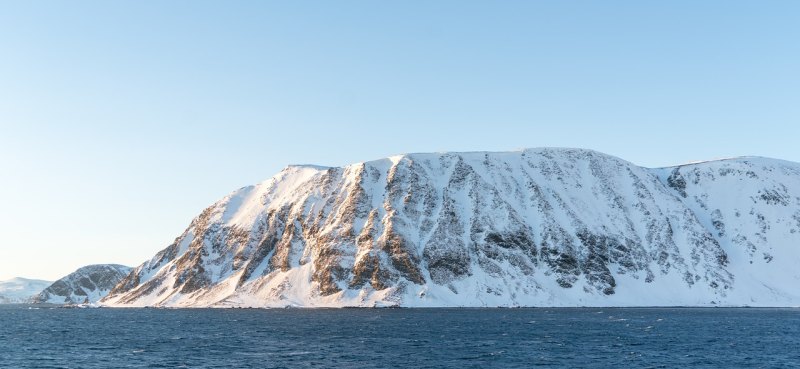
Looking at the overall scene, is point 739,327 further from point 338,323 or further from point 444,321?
point 338,323

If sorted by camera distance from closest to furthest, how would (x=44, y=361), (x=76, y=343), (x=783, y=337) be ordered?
(x=44, y=361), (x=76, y=343), (x=783, y=337)

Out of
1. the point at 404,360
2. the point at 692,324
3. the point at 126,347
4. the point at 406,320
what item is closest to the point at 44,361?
the point at 126,347

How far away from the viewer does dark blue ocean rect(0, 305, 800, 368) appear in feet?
257

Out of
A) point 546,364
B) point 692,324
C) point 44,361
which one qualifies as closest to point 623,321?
point 692,324

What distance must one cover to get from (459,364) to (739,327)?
80622mm

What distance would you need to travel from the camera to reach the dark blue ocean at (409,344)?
78.4m

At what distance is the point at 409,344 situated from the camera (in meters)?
96.1

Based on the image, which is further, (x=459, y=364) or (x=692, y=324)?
(x=692, y=324)

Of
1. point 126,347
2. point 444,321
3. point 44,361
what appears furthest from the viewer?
point 444,321

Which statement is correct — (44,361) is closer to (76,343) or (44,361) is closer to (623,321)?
(76,343)

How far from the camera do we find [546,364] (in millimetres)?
76938

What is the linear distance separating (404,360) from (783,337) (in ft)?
226

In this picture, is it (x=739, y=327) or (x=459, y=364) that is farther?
(x=739, y=327)

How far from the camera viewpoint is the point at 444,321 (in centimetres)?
14212
